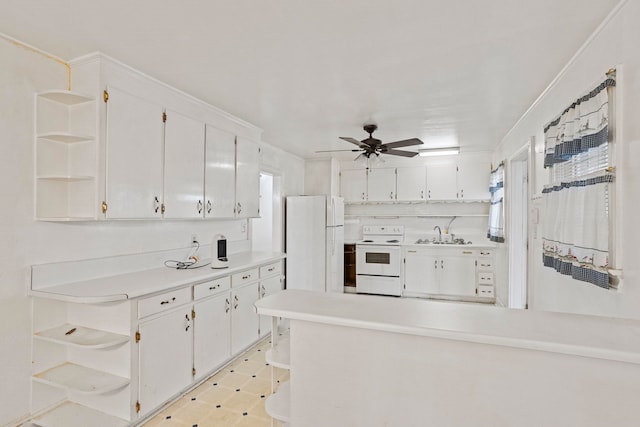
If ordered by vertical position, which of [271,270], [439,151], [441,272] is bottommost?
[441,272]

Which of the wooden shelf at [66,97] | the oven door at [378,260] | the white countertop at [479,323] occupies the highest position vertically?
the wooden shelf at [66,97]

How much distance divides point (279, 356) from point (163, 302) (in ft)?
3.44

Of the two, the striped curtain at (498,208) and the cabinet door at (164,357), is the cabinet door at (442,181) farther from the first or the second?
the cabinet door at (164,357)

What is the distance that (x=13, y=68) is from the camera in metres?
2.02

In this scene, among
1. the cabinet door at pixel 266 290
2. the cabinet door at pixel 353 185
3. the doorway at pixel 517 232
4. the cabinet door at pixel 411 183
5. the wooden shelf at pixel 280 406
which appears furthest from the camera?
the cabinet door at pixel 353 185

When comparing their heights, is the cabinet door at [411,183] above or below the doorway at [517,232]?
above

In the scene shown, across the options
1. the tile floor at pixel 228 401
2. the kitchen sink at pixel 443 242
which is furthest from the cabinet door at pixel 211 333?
the kitchen sink at pixel 443 242

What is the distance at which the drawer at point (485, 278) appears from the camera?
201 inches

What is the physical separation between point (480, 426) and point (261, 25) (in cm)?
213

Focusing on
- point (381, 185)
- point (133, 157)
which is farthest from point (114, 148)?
point (381, 185)

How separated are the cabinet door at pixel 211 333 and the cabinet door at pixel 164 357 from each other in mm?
82

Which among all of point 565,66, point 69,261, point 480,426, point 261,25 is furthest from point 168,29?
point 565,66

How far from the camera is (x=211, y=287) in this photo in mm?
2775

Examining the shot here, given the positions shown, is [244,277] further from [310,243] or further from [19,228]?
[310,243]
